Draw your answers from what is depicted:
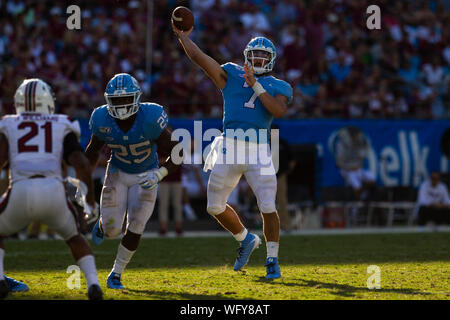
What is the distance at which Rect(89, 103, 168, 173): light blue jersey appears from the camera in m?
6.29

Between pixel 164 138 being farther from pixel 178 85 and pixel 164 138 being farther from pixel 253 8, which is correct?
pixel 253 8

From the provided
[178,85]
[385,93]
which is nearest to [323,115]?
[385,93]

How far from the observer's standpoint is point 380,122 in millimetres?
14820

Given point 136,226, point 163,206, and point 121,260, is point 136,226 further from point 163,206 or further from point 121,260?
point 163,206

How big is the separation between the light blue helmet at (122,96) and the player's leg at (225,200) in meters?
1.17

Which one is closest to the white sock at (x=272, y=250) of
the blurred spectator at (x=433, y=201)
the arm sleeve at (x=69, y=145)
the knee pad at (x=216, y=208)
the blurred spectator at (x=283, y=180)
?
the knee pad at (x=216, y=208)

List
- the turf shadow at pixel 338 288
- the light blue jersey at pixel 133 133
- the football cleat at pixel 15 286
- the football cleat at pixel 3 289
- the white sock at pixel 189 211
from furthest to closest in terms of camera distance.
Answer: the white sock at pixel 189 211, the light blue jersey at pixel 133 133, the football cleat at pixel 15 286, the turf shadow at pixel 338 288, the football cleat at pixel 3 289

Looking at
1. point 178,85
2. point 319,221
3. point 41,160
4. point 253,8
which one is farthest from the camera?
point 253,8

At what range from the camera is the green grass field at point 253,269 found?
235 inches

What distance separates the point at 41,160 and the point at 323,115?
34.2ft

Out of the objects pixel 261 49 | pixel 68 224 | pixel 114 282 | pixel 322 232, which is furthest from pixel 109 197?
pixel 322 232

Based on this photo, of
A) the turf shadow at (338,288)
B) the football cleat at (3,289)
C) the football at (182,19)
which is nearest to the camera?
the football cleat at (3,289)

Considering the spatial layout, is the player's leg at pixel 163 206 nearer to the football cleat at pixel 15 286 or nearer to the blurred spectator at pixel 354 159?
the blurred spectator at pixel 354 159
